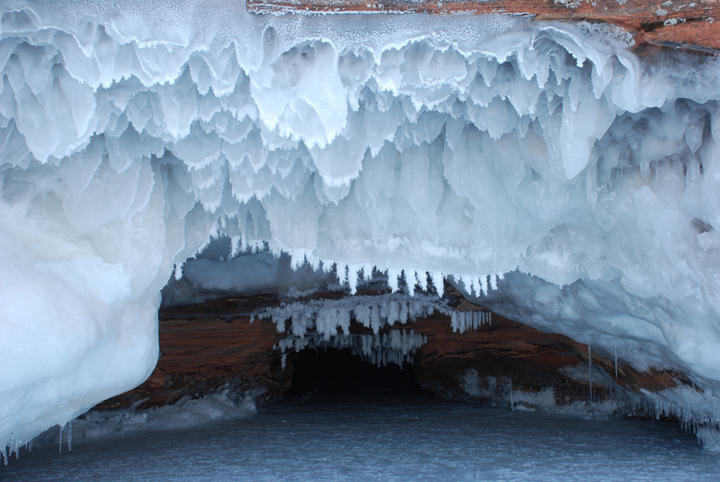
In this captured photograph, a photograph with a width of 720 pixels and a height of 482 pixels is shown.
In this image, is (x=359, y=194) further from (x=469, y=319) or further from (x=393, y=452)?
(x=469, y=319)

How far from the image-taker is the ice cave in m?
2.33

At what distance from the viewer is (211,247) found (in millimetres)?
5066

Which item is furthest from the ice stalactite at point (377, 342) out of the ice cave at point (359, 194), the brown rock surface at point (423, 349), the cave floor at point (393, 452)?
the ice cave at point (359, 194)

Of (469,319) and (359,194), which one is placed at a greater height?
(359,194)

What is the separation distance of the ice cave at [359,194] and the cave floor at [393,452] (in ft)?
0.14

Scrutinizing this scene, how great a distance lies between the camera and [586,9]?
231 cm

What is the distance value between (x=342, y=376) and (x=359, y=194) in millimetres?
8613

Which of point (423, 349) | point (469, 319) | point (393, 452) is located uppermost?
point (469, 319)

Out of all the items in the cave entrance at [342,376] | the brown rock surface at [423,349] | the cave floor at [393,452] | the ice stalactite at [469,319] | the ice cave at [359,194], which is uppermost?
the ice cave at [359,194]

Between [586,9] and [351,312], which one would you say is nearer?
[586,9]

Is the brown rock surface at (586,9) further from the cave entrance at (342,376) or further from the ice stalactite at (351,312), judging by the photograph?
the cave entrance at (342,376)

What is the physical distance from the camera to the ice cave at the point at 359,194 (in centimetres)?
233

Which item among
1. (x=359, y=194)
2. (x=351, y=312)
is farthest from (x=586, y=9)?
(x=351, y=312)

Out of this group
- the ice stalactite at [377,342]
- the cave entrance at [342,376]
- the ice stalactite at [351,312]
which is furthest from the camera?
the cave entrance at [342,376]
